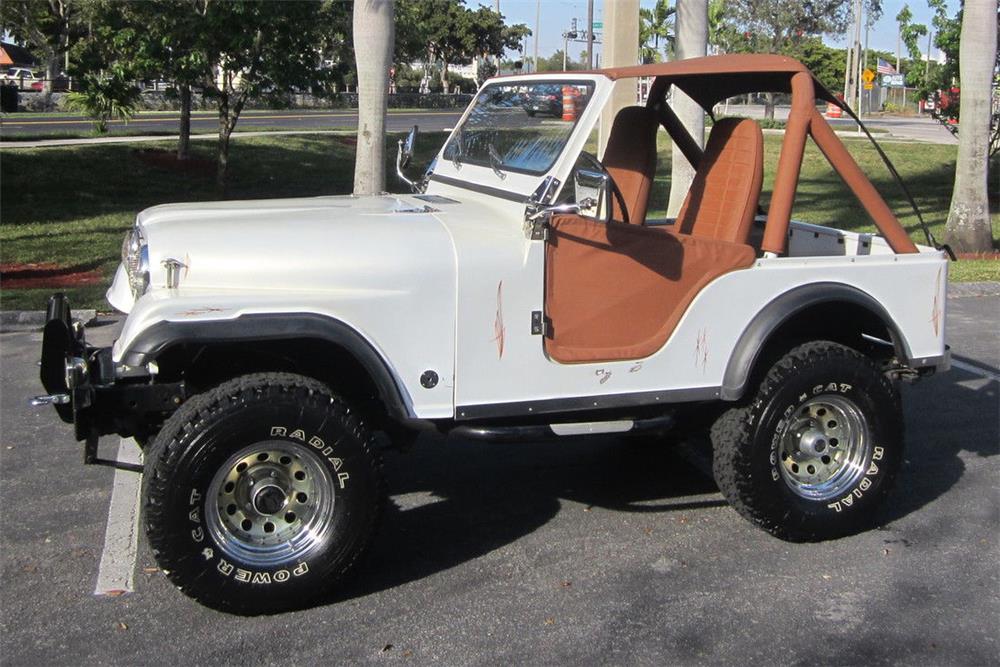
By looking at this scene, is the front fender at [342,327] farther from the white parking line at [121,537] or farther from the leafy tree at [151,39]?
the leafy tree at [151,39]

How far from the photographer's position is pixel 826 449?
4.95 meters

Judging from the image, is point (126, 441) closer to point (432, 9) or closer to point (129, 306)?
point (129, 306)

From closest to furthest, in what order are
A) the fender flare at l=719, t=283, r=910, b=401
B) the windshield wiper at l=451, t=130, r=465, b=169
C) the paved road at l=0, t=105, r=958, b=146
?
the fender flare at l=719, t=283, r=910, b=401 → the windshield wiper at l=451, t=130, r=465, b=169 → the paved road at l=0, t=105, r=958, b=146

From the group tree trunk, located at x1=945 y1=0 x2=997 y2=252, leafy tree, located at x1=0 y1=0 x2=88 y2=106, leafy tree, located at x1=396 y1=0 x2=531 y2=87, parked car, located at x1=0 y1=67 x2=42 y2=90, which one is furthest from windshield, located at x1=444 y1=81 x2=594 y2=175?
leafy tree, located at x1=396 y1=0 x2=531 y2=87

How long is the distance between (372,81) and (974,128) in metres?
7.66

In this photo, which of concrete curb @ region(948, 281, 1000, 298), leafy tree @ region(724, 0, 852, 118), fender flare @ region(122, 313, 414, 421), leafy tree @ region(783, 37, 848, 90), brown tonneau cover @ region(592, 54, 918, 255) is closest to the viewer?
fender flare @ region(122, 313, 414, 421)

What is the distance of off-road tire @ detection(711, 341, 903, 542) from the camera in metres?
4.70

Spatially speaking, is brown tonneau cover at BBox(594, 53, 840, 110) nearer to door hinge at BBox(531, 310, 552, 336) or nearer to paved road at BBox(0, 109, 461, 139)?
door hinge at BBox(531, 310, 552, 336)

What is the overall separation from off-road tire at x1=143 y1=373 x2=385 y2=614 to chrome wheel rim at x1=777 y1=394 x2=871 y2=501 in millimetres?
1910

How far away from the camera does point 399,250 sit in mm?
4207

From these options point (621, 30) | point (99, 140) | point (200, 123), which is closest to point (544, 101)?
point (621, 30)

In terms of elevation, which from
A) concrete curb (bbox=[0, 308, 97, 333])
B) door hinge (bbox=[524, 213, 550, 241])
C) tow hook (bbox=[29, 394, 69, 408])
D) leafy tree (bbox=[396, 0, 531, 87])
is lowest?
concrete curb (bbox=[0, 308, 97, 333])

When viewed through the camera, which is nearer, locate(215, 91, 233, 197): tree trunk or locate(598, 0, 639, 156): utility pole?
locate(598, 0, 639, 156): utility pole

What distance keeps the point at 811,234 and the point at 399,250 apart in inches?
113
